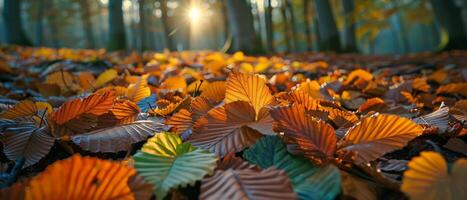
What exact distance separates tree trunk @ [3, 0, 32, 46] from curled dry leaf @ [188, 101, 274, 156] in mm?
10076

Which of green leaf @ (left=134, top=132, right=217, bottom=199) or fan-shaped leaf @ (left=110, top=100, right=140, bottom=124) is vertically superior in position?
fan-shaped leaf @ (left=110, top=100, right=140, bottom=124)

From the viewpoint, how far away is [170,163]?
2.34ft

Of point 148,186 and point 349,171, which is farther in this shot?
point 349,171

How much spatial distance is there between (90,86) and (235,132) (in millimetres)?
1121

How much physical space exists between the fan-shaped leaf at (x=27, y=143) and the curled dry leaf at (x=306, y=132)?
546 millimetres

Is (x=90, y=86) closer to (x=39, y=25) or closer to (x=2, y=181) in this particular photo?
(x=2, y=181)

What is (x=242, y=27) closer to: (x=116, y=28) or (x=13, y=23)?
(x=116, y=28)

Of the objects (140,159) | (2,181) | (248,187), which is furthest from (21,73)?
(248,187)

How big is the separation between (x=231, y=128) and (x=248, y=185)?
0.27m

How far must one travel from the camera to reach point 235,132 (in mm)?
877

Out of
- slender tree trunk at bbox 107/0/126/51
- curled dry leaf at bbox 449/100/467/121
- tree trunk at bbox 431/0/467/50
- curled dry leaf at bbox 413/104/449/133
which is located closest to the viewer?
curled dry leaf at bbox 413/104/449/133

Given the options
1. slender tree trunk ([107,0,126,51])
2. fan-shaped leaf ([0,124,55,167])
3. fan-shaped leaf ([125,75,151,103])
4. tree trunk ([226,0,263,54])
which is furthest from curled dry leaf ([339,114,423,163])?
slender tree trunk ([107,0,126,51])

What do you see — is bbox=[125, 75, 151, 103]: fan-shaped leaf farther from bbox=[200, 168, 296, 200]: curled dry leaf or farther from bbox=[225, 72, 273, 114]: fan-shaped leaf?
bbox=[200, 168, 296, 200]: curled dry leaf

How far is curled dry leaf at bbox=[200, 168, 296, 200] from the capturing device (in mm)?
609
